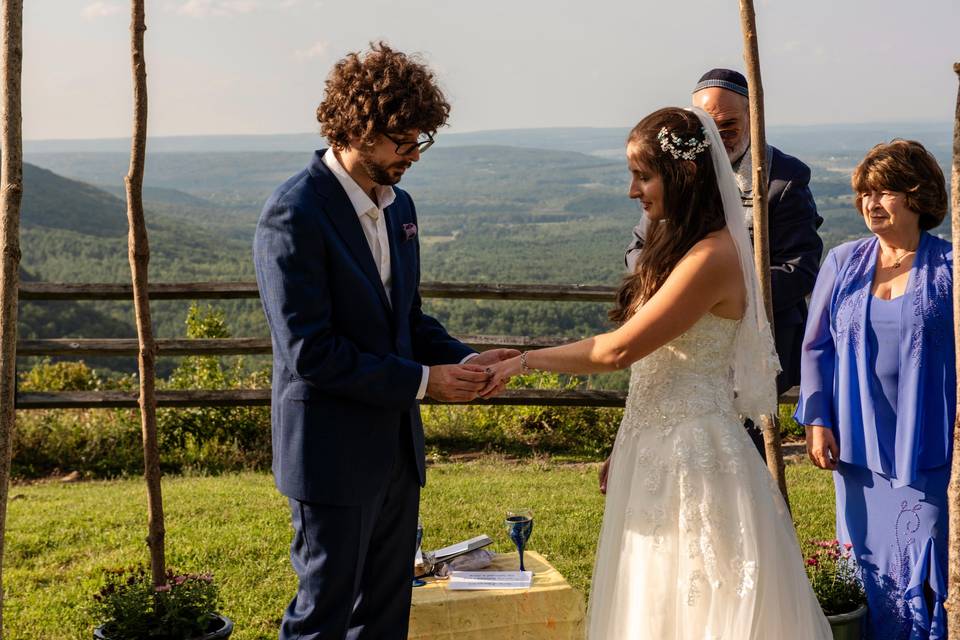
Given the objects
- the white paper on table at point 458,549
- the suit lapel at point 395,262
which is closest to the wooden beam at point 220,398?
the white paper on table at point 458,549

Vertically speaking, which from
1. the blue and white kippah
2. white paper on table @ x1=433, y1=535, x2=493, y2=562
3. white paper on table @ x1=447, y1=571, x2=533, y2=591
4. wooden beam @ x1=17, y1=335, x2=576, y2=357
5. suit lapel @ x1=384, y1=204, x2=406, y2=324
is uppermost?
the blue and white kippah

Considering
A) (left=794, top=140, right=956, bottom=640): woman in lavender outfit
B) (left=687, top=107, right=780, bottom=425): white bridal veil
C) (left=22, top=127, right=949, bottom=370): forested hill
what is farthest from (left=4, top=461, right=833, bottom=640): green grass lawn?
(left=22, top=127, right=949, bottom=370): forested hill

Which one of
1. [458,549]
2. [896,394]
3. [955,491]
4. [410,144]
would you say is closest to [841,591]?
[896,394]

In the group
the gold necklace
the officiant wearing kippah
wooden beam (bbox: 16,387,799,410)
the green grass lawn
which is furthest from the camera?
wooden beam (bbox: 16,387,799,410)

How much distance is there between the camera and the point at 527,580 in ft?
12.0

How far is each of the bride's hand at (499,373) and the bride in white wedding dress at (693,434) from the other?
129 millimetres

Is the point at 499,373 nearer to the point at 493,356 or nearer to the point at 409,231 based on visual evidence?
the point at 493,356

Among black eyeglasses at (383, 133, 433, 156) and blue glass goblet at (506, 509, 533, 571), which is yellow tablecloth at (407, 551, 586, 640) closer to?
blue glass goblet at (506, 509, 533, 571)

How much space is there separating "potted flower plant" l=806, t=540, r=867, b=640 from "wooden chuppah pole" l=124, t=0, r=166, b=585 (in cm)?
236

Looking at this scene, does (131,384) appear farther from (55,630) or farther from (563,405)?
(55,630)

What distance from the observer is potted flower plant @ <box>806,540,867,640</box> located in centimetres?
367

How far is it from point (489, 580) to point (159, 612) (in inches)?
44.7

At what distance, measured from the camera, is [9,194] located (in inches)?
101

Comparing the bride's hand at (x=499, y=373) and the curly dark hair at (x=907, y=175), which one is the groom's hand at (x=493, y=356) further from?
the curly dark hair at (x=907, y=175)
